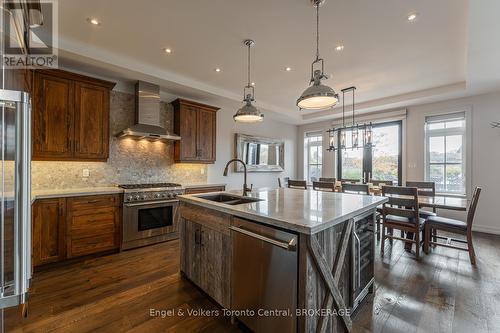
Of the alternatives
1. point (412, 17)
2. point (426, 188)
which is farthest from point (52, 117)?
point (426, 188)

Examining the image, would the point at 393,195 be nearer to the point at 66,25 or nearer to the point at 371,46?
the point at 371,46

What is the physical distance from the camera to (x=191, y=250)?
240 centimetres

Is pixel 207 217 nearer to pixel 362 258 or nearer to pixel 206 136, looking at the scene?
pixel 362 258

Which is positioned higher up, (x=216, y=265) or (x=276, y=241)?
(x=276, y=241)

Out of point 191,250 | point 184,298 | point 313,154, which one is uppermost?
point 313,154

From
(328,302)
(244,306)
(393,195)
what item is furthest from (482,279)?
(244,306)

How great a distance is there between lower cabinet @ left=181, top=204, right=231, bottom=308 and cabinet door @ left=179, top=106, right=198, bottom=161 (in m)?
2.07

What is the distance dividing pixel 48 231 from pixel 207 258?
2.26 m

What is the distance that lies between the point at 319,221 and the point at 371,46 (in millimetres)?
2800

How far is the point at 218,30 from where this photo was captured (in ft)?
8.71

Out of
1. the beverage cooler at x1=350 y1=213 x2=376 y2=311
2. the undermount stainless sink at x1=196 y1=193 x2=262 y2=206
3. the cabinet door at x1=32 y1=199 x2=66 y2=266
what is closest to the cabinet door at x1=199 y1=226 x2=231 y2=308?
the undermount stainless sink at x1=196 y1=193 x2=262 y2=206

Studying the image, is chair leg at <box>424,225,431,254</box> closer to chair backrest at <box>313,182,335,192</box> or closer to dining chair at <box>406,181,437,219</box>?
dining chair at <box>406,181,437,219</box>

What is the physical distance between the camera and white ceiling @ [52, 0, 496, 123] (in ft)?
7.50

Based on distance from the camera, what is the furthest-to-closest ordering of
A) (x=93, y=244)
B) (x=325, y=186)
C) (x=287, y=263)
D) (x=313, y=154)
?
1. (x=313, y=154)
2. (x=325, y=186)
3. (x=93, y=244)
4. (x=287, y=263)
